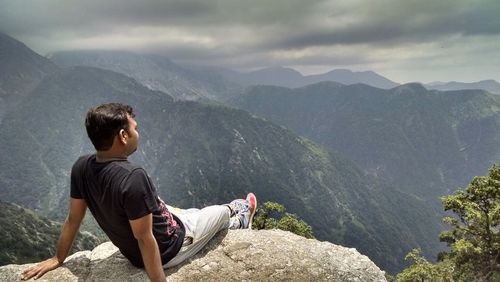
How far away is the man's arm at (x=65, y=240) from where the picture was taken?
855cm

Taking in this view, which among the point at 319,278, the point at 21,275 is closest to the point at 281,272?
the point at 319,278

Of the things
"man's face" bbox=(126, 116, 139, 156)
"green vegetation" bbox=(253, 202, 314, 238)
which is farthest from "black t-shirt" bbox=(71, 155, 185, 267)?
"green vegetation" bbox=(253, 202, 314, 238)

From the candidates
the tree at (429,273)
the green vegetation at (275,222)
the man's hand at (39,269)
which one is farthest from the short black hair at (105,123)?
the green vegetation at (275,222)

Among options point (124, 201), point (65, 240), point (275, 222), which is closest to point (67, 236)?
point (65, 240)

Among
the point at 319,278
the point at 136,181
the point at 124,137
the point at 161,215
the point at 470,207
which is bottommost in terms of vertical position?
the point at 470,207

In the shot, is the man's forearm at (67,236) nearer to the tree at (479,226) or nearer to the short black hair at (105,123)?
the short black hair at (105,123)

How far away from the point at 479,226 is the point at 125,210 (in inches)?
1640

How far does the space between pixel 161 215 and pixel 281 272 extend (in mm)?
3153

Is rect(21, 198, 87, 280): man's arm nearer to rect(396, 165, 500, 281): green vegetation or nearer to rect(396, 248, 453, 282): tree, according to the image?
rect(396, 165, 500, 281): green vegetation

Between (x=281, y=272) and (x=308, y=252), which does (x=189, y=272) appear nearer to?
(x=281, y=272)

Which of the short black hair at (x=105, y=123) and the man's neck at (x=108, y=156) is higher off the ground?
the short black hair at (x=105, y=123)

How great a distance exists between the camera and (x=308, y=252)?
966 centimetres

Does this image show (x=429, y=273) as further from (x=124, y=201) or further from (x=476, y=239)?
(x=124, y=201)

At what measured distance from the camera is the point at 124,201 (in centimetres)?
692
